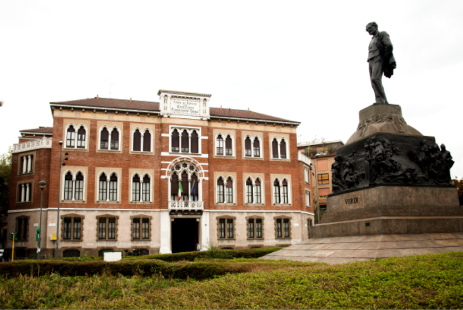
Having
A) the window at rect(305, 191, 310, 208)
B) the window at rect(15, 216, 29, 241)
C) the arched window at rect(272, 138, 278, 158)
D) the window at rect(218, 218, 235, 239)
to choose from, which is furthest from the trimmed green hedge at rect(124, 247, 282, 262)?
the window at rect(305, 191, 310, 208)

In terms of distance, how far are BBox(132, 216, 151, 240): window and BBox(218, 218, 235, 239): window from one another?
683 cm

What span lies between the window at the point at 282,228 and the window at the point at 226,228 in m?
4.61

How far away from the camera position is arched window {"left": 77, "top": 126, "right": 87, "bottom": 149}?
38.5 meters

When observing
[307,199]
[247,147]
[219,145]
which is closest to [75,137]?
[219,145]

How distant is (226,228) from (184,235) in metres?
5.13

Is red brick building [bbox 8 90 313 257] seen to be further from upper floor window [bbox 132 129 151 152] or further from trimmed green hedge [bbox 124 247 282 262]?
trimmed green hedge [bbox 124 247 282 262]

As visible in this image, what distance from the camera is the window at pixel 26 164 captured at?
3917 centimetres

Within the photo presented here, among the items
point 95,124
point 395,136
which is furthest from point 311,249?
point 95,124

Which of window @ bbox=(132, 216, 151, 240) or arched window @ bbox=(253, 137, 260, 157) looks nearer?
window @ bbox=(132, 216, 151, 240)

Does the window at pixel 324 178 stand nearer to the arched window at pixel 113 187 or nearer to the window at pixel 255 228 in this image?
the window at pixel 255 228

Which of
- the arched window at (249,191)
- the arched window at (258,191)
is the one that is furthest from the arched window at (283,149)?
the arched window at (249,191)

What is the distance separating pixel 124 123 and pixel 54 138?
20.6 feet

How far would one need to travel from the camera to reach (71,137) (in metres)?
38.4

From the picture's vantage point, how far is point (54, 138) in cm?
3784
